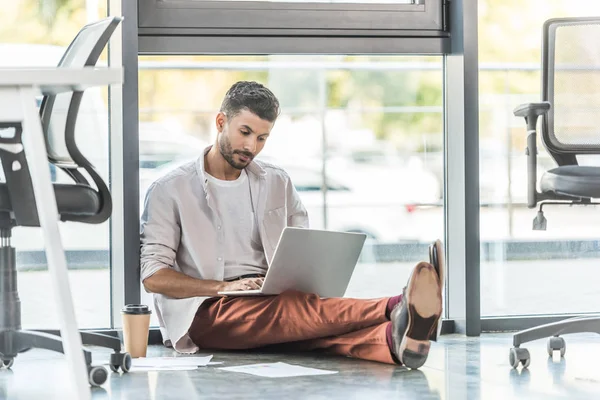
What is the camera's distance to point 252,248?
10.7ft

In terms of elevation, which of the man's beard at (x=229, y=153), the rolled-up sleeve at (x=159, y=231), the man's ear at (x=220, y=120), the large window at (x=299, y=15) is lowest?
the rolled-up sleeve at (x=159, y=231)

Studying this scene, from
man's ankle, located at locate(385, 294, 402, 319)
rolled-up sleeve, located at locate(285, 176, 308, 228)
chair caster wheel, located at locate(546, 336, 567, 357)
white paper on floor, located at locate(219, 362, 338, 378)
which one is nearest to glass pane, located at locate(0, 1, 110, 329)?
rolled-up sleeve, located at locate(285, 176, 308, 228)

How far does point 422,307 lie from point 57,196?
41.2 inches

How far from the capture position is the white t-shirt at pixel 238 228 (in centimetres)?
323

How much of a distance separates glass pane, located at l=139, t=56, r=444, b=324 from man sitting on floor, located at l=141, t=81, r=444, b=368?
26cm

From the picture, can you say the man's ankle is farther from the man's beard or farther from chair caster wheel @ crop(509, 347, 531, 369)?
the man's beard

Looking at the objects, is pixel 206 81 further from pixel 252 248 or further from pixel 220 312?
pixel 220 312

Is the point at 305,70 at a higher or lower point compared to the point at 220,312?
higher

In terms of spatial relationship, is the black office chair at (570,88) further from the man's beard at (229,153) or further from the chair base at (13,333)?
the chair base at (13,333)

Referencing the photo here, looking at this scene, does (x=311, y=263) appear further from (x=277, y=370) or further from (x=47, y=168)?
(x=47, y=168)

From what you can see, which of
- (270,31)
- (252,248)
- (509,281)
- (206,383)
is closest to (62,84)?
(206,383)

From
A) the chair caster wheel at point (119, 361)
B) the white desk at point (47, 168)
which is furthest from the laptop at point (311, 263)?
the white desk at point (47, 168)

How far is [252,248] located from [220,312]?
299mm

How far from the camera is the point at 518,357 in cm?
273
